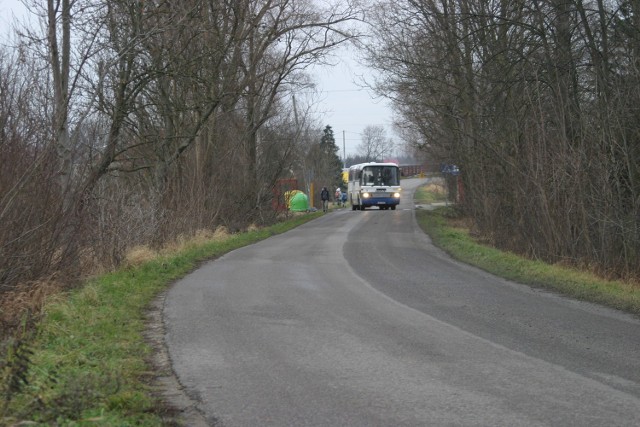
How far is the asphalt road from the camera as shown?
6.16m

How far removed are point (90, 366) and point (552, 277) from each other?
1035cm

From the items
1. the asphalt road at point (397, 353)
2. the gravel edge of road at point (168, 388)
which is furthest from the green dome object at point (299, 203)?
the gravel edge of road at point (168, 388)

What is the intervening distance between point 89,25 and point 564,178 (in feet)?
36.9

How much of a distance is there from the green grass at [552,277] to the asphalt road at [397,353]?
0.52 m

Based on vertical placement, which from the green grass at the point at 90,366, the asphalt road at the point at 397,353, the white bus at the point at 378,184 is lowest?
the asphalt road at the point at 397,353

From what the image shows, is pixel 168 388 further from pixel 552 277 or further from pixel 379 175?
pixel 379 175

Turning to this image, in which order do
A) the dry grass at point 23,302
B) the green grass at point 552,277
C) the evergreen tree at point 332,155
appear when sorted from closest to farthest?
the dry grass at point 23,302
the green grass at point 552,277
the evergreen tree at point 332,155

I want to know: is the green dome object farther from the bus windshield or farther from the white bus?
the bus windshield

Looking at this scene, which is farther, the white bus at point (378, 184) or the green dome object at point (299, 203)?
the white bus at point (378, 184)

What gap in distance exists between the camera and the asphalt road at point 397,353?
616 cm

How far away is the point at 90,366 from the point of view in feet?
24.7

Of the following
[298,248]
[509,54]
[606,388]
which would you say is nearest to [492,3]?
[509,54]

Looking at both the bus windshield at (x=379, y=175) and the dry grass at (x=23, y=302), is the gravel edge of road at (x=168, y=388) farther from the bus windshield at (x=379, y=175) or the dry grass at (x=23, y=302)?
the bus windshield at (x=379, y=175)

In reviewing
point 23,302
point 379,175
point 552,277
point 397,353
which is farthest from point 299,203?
point 397,353
